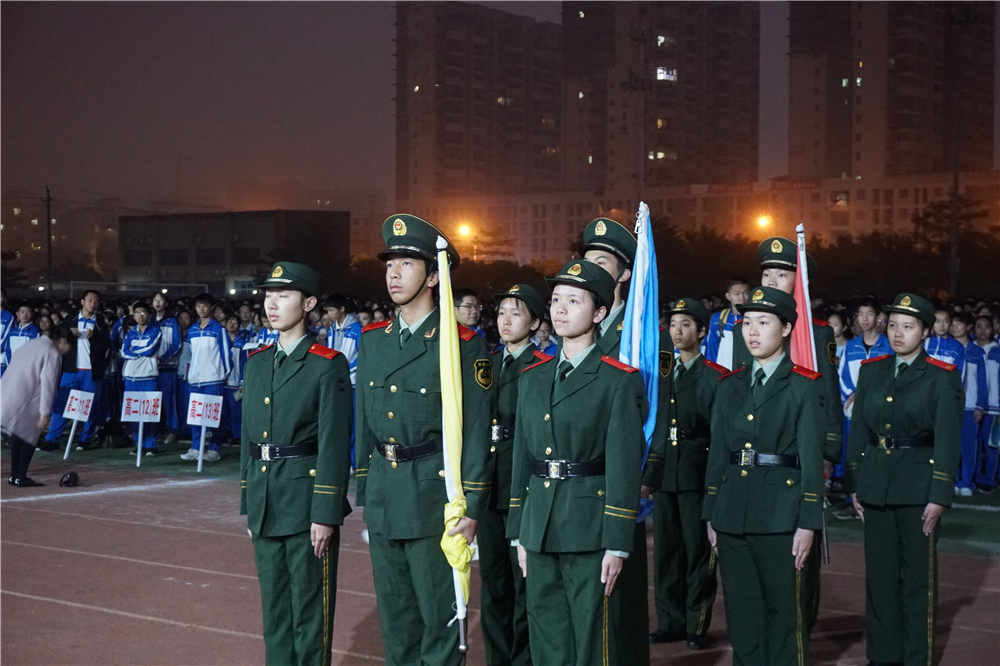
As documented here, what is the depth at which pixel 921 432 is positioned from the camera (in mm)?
5586

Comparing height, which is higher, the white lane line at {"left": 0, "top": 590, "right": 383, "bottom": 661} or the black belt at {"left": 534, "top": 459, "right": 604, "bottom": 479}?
the black belt at {"left": 534, "top": 459, "right": 604, "bottom": 479}

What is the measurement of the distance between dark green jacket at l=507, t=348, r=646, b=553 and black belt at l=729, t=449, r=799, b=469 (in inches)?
38.4

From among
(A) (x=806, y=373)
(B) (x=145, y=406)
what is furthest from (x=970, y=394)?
(B) (x=145, y=406)

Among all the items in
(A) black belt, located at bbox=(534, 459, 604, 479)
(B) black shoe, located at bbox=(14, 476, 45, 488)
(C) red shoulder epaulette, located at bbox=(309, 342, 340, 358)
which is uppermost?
(C) red shoulder epaulette, located at bbox=(309, 342, 340, 358)

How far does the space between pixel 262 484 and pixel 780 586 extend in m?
2.36

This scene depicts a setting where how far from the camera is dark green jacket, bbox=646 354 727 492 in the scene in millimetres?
6133

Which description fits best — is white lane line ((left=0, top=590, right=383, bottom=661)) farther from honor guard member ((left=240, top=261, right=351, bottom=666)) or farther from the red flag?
the red flag

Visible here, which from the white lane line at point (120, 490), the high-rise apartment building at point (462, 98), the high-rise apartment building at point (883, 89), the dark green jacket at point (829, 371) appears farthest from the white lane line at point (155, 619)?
the high-rise apartment building at point (462, 98)

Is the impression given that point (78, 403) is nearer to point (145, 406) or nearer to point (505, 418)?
point (145, 406)

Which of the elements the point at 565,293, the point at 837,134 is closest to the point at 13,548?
the point at 565,293

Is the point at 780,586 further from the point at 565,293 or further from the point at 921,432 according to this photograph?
the point at 565,293

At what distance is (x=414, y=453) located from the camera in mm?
4527

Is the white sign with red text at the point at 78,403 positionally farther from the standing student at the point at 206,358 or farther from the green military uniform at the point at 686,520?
the green military uniform at the point at 686,520

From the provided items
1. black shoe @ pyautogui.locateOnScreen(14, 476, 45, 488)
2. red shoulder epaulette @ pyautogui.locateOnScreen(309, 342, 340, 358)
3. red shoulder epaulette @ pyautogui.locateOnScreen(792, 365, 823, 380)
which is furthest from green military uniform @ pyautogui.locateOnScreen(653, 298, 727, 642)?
black shoe @ pyautogui.locateOnScreen(14, 476, 45, 488)
